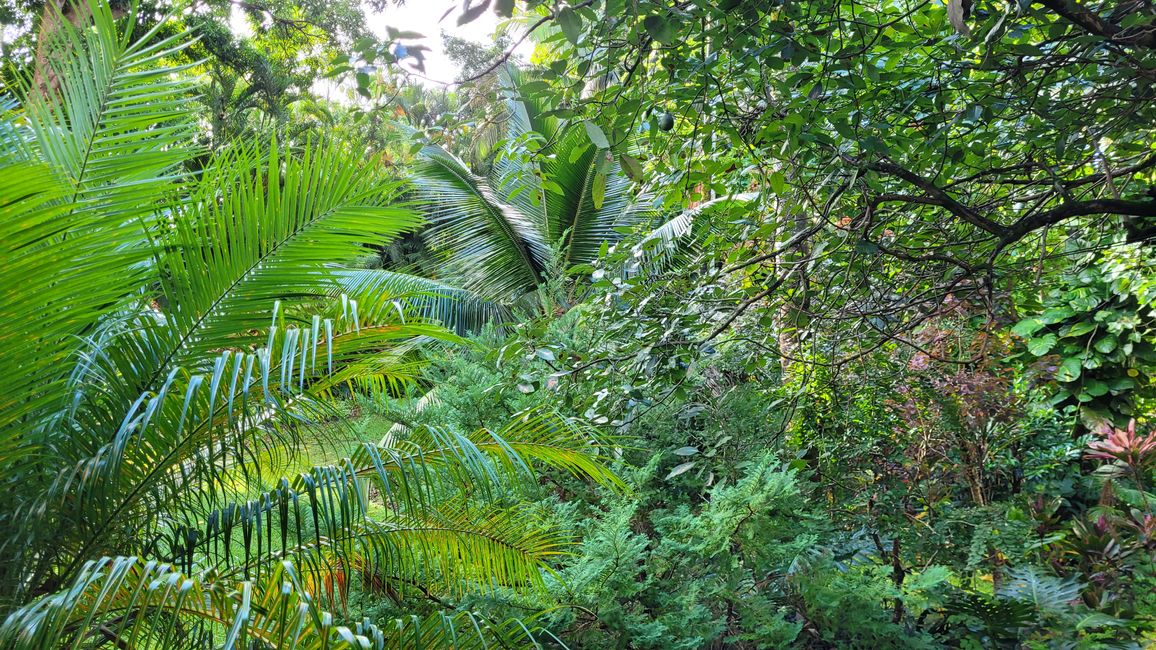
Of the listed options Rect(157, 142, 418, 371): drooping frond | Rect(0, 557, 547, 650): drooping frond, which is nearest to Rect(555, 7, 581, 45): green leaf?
Rect(0, 557, 547, 650): drooping frond

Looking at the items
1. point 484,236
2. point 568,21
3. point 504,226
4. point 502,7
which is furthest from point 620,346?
point 484,236

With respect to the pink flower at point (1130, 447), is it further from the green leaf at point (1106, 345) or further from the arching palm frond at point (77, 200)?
the arching palm frond at point (77, 200)

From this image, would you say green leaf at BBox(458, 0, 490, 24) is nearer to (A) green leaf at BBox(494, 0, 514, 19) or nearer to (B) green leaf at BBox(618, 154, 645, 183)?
(A) green leaf at BBox(494, 0, 514, 19)

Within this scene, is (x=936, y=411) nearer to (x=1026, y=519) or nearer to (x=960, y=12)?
(x=1026, y=519)

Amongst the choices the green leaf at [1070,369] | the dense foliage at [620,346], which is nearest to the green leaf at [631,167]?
the dense foliage at [620,346]

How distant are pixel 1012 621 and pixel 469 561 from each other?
2584 millimetres

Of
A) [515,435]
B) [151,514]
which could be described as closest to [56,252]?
[151,514]

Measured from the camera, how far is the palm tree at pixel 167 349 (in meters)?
2.16

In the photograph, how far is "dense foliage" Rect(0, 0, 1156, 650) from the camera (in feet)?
6.68

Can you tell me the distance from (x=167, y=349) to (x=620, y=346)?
1534mm

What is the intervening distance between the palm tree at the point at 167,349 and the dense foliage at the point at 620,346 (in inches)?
0.6

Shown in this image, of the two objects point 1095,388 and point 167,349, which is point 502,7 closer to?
point 167,349

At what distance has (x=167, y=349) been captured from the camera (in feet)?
7.94

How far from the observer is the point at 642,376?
2738 mm
